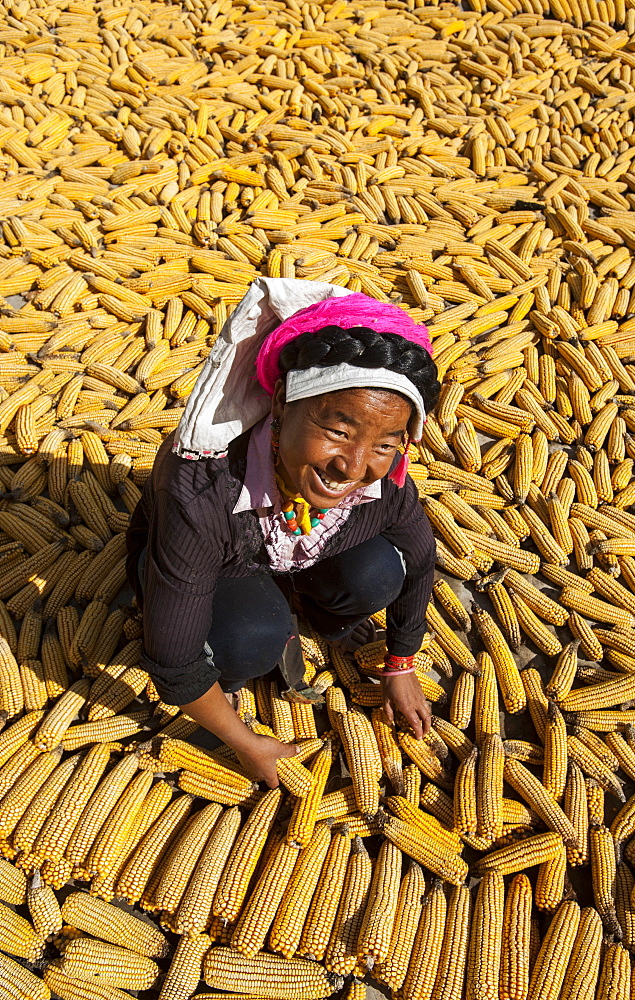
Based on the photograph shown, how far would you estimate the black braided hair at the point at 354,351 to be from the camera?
6.33ft

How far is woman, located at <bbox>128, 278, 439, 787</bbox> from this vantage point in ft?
6.57

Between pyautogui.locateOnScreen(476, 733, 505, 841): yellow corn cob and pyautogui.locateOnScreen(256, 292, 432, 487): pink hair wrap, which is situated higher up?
pyautogui.locateOnScreen(256, 292, 432, 487): pink hair wrap

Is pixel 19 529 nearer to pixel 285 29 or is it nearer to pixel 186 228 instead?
pixel 186 228

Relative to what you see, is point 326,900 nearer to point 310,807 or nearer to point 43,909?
point 310,807

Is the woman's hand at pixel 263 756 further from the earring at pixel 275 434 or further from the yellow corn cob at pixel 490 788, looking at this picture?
the earring at pixel 275 434

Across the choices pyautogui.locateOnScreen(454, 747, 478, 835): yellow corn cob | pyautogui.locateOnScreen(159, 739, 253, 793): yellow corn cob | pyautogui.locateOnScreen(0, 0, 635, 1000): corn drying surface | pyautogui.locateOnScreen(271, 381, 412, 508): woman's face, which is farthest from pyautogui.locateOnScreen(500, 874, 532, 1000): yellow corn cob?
pyautogui.locateOnScreen(271, 381, 412, 508): woman's face

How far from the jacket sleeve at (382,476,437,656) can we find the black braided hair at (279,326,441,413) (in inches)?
30.3

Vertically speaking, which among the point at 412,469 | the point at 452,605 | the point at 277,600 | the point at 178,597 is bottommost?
the point at 452,605

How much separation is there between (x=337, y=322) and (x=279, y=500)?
63cm

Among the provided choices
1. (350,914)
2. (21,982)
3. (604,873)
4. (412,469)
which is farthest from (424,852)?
(412,469)

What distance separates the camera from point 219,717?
2527mm

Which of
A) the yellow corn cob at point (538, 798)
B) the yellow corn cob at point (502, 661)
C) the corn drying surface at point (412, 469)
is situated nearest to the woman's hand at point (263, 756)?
the corn drying surface at point (412, 469)

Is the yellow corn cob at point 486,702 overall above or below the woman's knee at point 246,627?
below

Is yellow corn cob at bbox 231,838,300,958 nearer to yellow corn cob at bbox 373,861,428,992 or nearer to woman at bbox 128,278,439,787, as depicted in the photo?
woman at bbox 128,278,439,787
